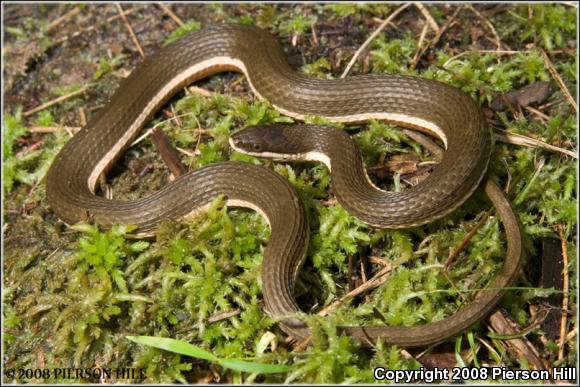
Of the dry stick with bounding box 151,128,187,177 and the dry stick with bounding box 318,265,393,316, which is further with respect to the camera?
the dry stick with bounding box 151,128,187,177

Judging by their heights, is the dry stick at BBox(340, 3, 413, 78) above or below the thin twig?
above

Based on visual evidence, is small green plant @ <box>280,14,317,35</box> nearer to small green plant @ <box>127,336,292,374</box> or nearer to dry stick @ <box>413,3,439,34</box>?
dry stick @ <box>413,3,439,34</box>

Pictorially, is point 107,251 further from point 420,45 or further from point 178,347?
point 420,45

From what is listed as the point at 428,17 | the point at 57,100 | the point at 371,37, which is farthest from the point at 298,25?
the point at 57,100

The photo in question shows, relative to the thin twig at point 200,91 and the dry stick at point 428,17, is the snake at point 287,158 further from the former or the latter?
the dry stick at point 428,17

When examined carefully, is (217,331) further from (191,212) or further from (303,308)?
(191,212)

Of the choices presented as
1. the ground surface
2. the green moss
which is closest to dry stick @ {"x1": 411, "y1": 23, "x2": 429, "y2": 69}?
the ground surface
